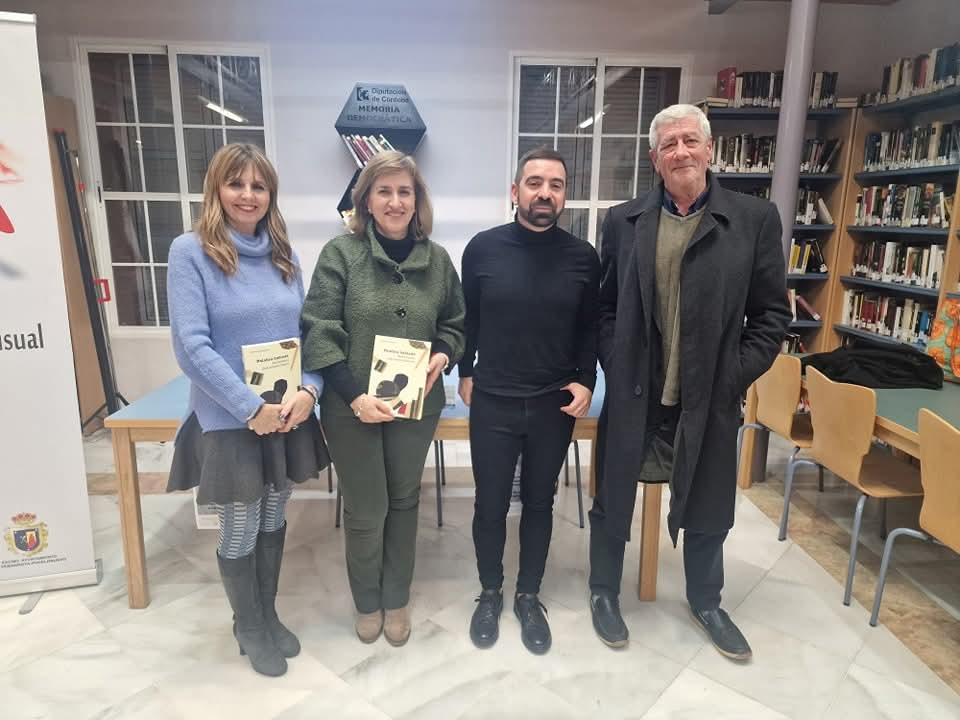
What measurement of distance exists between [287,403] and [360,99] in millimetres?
3210

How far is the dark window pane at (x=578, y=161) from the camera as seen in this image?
4.69 m

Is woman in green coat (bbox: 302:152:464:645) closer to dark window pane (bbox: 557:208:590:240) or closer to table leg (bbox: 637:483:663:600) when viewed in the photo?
table leg (bbox: 637:483:663:600)

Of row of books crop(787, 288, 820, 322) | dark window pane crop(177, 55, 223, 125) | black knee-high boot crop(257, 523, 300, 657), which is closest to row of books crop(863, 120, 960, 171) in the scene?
row of books crop(787, 288, 820, 322)

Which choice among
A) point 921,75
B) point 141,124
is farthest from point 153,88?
point 921,75

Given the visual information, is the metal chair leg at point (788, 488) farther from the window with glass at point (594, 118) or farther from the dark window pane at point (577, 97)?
the dark window pane at point (577, 97)

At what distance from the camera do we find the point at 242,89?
439cm

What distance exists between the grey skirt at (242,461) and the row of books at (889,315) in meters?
3.67

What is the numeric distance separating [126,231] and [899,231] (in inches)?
209

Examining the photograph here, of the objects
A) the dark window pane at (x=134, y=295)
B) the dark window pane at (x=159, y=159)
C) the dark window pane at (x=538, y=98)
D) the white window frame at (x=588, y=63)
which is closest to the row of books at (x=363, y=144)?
the white window frame at (x=588, y=63)

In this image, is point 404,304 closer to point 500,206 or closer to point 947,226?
point 500,206

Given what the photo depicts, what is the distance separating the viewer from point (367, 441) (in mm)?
1775

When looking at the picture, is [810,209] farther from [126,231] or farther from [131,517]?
[126,231]

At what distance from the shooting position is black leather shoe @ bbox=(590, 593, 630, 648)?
2.02 meters

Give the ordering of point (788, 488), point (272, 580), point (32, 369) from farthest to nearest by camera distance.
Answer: point (788, 488)
point (32, 369)
point (272, 580)
